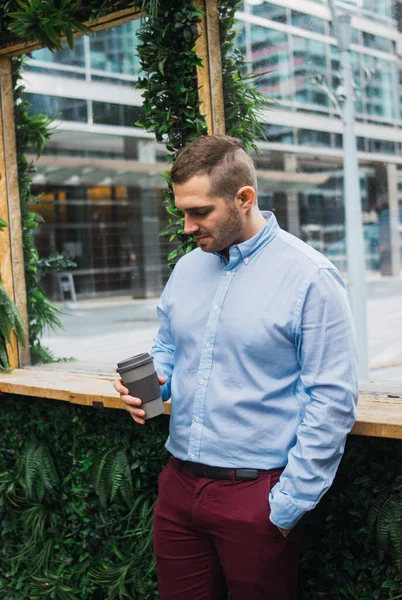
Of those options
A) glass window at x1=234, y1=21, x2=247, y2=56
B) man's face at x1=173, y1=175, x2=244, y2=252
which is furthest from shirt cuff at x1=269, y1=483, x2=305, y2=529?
glass window at x1=234, y1=21, x2=247, y2=56

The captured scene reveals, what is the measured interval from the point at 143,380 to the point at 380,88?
1368 mm

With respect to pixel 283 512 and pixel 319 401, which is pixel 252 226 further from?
pixel 283 512

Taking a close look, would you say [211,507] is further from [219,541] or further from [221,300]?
[221,300]

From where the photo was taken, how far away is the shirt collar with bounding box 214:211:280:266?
78.2 inches

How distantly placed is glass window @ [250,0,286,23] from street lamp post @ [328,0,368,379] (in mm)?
205

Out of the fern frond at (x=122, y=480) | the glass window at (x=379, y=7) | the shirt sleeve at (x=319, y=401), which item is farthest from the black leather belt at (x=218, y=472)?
the glass window at (x=379, y=7)

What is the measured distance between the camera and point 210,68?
2.94m

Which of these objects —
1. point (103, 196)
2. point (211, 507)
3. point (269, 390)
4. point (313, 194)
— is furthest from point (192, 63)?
point (211, 507)

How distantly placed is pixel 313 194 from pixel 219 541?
4.70ft

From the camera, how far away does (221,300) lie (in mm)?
2006

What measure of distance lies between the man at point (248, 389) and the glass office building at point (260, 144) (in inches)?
31.3

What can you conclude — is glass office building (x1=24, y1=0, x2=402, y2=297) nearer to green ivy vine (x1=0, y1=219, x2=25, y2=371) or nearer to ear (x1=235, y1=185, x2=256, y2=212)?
green ivy vine (x1=0, y1=219, x2=25, y2=371)

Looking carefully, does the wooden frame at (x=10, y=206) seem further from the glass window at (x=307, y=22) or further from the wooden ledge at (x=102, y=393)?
the glass window at (x=307, y=22)

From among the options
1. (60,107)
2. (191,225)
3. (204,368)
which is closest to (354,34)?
(191,225)
